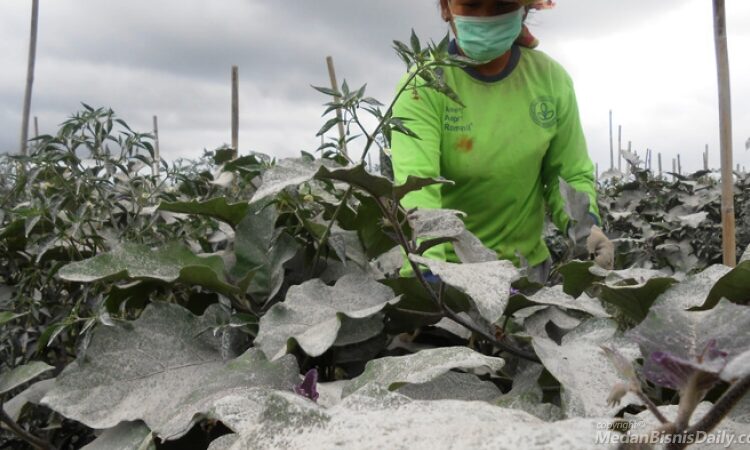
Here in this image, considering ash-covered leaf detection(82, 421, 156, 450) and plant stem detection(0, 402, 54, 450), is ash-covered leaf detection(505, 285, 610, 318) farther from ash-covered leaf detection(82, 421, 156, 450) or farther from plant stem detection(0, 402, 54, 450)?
plant stem detection(0, 402, 54, 450)

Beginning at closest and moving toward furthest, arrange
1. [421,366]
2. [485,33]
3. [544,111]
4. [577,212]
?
[421,366]
[577,212]
[485,33]
[544,111]

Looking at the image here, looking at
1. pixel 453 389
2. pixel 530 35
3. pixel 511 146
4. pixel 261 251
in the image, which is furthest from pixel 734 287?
pixel 530 35

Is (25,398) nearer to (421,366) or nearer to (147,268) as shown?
(147,268)

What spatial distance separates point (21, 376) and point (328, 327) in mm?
456

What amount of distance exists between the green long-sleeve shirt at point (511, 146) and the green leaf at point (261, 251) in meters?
1.06

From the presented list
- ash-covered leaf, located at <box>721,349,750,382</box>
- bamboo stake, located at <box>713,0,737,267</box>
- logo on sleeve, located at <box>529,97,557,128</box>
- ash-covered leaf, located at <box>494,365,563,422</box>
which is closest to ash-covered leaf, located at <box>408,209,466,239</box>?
ash-covered leaf, located at <box>494,365,563,422</box>

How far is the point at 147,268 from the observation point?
866mm

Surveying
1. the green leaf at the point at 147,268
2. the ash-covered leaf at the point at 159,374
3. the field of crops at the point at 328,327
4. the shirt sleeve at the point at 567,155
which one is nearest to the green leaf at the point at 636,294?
the field of crops at the point at 328,327

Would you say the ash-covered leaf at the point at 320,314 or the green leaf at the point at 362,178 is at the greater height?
the green leaf at the point at 362,178

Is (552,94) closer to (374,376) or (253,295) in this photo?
(253,295)

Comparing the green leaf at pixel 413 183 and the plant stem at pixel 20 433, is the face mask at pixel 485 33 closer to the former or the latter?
the green leaf at pixel 413 183

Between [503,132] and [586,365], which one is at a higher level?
[503,132]

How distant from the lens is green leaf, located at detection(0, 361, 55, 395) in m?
0.89

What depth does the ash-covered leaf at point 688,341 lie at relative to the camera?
386mm
